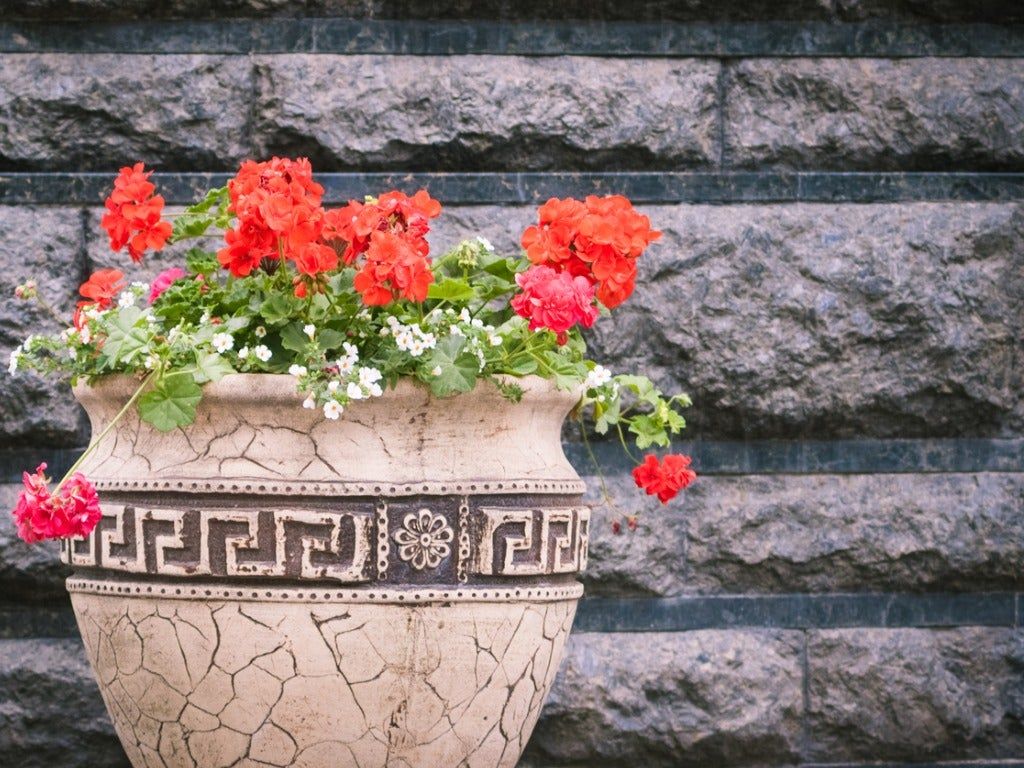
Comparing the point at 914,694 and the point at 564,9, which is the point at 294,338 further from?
the point at 914,694

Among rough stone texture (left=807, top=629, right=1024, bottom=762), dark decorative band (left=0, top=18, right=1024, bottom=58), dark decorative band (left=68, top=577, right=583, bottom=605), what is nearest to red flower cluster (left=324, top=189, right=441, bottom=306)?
dark decorative band (left=68, top=577, right=583, bottom=605)

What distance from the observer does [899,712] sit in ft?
9.74

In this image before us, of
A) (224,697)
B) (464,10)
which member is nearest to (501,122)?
(464,10)

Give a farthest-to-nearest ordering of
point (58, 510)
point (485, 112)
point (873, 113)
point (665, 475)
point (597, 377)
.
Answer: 1. point (873, 113)
2. point (485, 112)
3. point (665, 475)
4. point (597, 377)
5. point (58, 510)

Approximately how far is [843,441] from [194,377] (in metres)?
1.52

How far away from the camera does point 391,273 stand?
6.23 ft

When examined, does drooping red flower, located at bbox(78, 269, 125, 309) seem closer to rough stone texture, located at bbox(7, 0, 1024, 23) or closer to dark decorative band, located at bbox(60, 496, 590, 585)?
dark decorative band, located at bbox(60, 496, 590, 585)

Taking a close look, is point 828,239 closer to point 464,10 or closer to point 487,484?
point 464,10

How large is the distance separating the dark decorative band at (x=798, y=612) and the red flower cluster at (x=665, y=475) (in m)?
0.67

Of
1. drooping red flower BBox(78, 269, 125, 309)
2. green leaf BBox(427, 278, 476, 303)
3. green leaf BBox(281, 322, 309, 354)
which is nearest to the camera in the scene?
green leaf BBox(281, 322, 309, 354)

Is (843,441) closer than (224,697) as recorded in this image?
No

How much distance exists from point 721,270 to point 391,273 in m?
1.17

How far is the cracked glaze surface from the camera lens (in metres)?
1.92

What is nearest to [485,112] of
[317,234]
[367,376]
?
[317,234]
